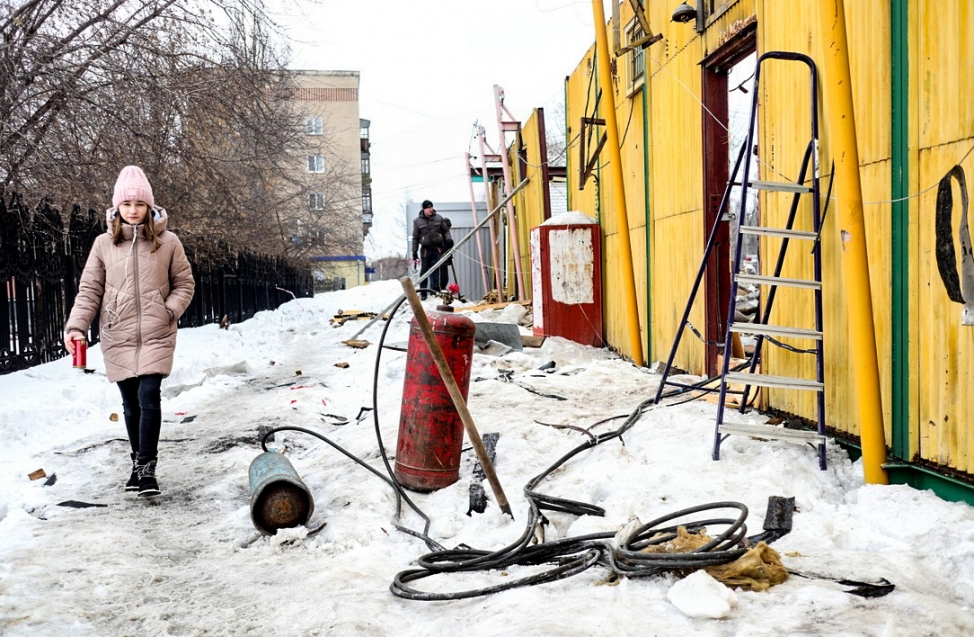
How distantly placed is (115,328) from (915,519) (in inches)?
178

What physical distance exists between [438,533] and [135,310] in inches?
96.8

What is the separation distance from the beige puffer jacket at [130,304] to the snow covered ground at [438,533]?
842 millimetres

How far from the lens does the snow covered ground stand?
9.66 ft

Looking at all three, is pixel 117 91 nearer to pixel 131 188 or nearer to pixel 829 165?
pixel 131 188

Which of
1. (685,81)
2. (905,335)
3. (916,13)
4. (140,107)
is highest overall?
(140,107)

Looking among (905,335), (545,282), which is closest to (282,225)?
(545,282)

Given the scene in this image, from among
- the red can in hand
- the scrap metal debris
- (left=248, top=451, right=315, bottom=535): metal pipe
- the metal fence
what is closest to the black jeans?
the red can in hand

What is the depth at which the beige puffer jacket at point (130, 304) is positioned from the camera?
5.18 meters

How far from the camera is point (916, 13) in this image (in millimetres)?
3879

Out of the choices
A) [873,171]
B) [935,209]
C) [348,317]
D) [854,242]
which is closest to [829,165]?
[873,171]

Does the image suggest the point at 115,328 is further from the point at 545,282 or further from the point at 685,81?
the point at 545,282

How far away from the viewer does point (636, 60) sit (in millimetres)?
9508

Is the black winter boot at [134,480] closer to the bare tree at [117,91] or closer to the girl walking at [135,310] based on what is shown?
the girl walking at [135,310]

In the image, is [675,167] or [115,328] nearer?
[115,328]
